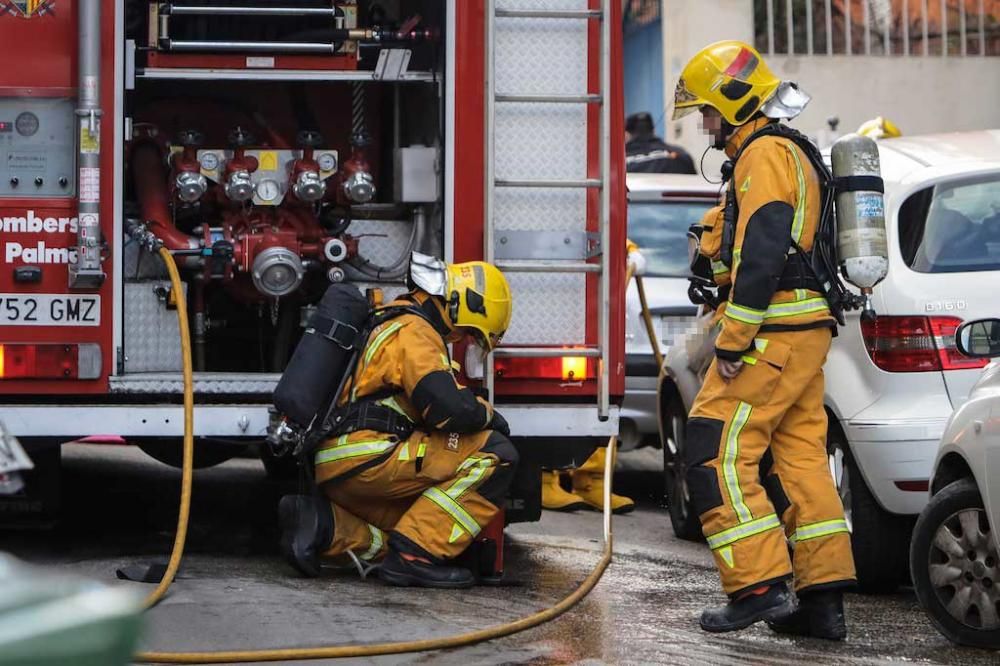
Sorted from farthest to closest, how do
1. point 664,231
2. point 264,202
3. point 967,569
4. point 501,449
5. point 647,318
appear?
1. point 664,231
2. point 647,318
3. point 264,202
4. point 501,449
5. point 967,569

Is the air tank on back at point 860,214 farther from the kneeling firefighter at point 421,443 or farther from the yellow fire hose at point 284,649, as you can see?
the yellow fire hose at point 284,649

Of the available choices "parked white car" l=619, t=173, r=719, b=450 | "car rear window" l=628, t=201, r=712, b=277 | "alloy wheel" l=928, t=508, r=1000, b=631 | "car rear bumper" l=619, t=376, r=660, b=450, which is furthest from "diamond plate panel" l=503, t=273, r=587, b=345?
"car rear window" l=628, t=201, r=712, b=277

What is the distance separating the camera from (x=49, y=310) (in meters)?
6.36

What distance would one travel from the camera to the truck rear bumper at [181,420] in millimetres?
6309

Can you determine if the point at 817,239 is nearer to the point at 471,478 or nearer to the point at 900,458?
the point at 900,458

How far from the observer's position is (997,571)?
5.35 metres

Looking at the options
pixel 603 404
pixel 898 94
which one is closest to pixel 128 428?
pixel 603 404

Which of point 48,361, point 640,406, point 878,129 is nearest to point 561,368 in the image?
point 48,361

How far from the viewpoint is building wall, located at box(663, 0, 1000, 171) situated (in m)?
18.3

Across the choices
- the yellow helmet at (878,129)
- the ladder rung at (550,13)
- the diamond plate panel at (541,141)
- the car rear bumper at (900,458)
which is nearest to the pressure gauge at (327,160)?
the diamond plate panel at (541,141)

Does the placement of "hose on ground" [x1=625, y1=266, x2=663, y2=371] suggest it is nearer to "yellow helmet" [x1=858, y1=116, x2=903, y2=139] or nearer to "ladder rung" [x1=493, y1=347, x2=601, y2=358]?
"yellow helmet" [x1=858, y1=116, x2=903, y2=139]

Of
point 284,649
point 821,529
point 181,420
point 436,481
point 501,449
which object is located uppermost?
point 181,420

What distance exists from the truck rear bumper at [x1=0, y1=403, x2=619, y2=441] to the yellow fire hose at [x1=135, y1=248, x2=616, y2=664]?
0.49ft

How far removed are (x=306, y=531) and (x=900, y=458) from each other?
2.09 metres
